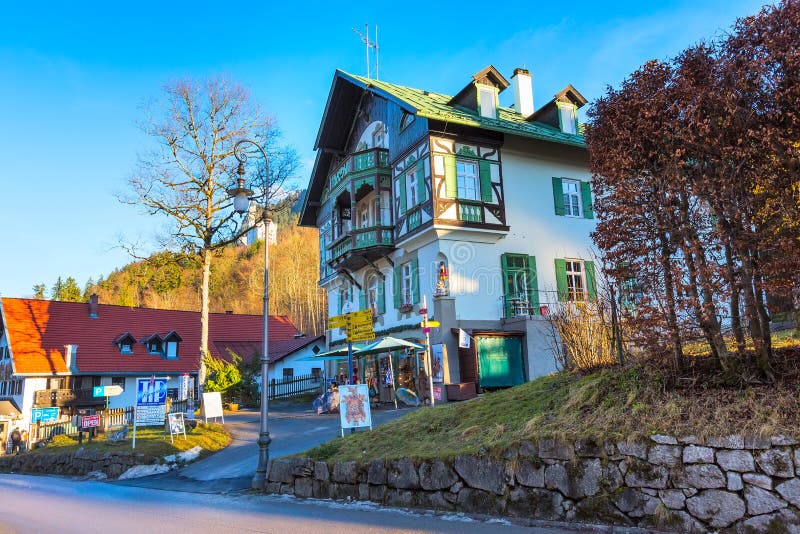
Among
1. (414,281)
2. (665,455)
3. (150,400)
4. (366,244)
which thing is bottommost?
(665,455)

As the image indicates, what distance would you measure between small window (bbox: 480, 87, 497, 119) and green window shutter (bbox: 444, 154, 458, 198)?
10.3 feet

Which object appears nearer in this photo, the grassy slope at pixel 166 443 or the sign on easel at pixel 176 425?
the grassy slope at pixel 166 443

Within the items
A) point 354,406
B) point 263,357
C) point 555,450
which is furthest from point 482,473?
point 263,357

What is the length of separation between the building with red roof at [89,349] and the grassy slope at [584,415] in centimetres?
2468

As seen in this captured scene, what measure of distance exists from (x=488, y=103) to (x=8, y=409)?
1262 inches

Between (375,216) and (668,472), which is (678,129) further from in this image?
(375,216)

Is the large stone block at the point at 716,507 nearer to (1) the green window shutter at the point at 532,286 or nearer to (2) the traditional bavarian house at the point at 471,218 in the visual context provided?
(2) the traditional bavarian house at the point at 471,218

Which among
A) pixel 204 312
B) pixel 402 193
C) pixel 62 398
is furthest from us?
pixel 62 398

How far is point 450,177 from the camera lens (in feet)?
72.9

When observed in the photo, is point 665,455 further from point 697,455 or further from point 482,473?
point 482,473

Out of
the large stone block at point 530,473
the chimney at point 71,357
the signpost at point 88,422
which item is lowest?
the large stone block at point 530,473

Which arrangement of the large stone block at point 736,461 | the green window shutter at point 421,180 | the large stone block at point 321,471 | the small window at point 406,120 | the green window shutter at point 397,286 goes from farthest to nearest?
1. the green window shutter at point 397,286
2. the small window at point 406,120
3. the green window shutter at point 421,180
4. the large stone block at point 321,471
5. the large stone block at point 736,461

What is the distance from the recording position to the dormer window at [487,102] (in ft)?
79.5

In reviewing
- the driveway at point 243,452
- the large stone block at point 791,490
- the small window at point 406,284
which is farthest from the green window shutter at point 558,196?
the large stone block at point 791,490
